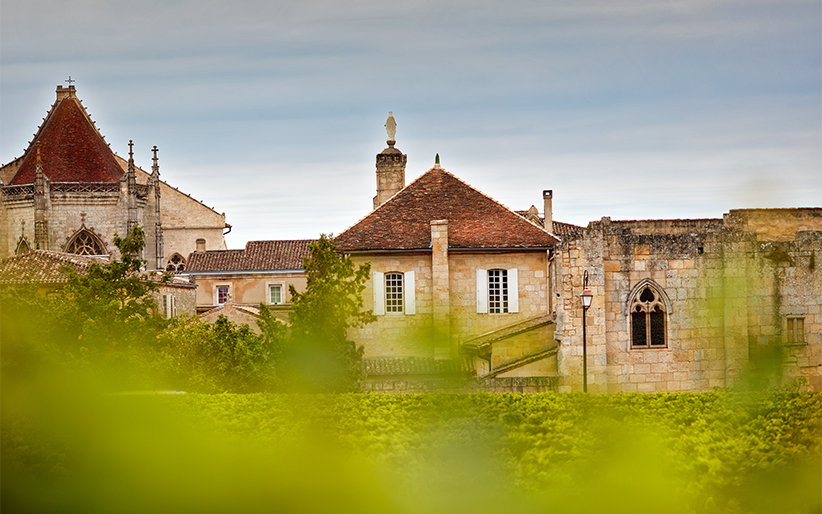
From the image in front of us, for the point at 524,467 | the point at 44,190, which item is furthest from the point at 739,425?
the point at 44,190

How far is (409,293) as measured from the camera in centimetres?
2806

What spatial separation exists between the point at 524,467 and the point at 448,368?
99.2 inches

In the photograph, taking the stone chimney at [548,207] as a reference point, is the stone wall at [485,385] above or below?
below

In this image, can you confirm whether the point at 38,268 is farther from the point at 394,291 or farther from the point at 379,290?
the point at 394,291

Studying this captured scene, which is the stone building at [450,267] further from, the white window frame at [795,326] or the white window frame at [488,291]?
the white window frame at [795,326]

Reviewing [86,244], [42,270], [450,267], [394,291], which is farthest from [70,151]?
[450,267]

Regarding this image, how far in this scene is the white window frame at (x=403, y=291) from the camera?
27984mm

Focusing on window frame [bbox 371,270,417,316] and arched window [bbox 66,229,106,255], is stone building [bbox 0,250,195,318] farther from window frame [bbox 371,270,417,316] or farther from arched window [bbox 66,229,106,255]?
arched window [bbox 66,229,106,255]

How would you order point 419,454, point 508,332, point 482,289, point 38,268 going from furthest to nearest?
1. point 38,268
2. point 482,289
3. point 508,332
4. point 419,454

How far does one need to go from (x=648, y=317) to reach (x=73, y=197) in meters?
41.2

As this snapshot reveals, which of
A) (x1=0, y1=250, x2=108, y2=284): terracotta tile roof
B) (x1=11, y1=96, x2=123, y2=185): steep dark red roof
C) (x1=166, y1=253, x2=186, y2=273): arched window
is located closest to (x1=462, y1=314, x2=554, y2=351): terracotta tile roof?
(x1=0, y1=250, x2=108, y2=284): terracotta tile roof

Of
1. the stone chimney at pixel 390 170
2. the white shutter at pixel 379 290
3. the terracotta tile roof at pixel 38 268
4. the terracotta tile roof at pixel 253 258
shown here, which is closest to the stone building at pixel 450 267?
the white shutter at pixel 379 290

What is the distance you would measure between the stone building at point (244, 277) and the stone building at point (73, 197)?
6.52 metres

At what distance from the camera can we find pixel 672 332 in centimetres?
2272
